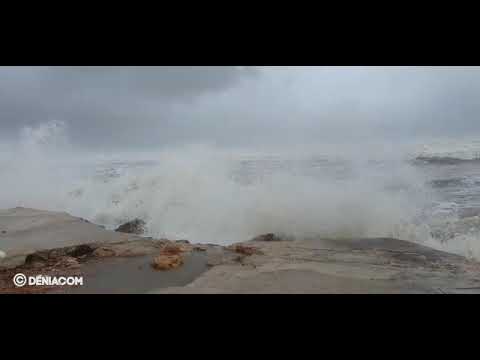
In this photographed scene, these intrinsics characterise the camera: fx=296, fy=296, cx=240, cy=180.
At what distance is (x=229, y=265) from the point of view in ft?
14.1

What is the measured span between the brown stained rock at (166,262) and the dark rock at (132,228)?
2910mm

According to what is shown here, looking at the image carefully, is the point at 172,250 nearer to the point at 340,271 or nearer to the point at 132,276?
the point at 132,276

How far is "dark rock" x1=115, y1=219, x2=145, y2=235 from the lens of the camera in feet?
22.6

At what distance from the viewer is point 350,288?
338 centimetres

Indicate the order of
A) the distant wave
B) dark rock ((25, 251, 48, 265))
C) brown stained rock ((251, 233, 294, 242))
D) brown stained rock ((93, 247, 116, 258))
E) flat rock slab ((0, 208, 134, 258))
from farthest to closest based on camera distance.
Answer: the distant wave → brown stained rock ((251, 233, 294, 242)) → flat rock slab ((0, 208, 134, 258)) → brown stained rock ((93, 247, 116, 258)) → dark rock ((25, 251, 48, 265))

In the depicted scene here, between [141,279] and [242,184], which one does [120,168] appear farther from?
[141,279]

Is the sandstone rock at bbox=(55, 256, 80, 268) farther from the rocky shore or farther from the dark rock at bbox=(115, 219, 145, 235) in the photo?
the dark rock at bbox=(115, 219, 145, 235)

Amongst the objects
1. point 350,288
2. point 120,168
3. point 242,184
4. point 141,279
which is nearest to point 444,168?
point 242,184

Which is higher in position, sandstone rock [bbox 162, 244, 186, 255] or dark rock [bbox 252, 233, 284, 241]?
sandstone rock [bbox 162, 244, 186, 255]

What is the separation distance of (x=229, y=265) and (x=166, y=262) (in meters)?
0.90

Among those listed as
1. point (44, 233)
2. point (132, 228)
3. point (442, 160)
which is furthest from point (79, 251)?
point (442, 160)

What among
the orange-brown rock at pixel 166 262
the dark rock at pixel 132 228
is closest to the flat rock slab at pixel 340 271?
the orange-brown rock at pixel 166 262

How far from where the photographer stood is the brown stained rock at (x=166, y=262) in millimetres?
4090

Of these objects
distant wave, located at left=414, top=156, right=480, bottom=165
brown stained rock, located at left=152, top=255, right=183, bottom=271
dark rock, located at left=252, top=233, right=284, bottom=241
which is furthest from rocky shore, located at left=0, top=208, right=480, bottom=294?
distant wave, located at left=414, top=156, right=480, bottom=165
